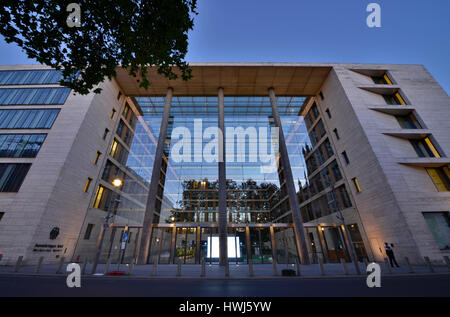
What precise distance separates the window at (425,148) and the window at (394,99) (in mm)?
5412

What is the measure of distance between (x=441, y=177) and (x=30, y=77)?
48.5 meters

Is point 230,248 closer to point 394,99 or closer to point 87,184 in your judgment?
point 87,184

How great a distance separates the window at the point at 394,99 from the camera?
22.1 meters

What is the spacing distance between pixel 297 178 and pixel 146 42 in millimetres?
27956

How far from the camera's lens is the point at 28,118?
20.3 meters

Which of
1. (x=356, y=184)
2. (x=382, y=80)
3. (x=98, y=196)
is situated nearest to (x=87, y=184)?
(x=98, y=196)

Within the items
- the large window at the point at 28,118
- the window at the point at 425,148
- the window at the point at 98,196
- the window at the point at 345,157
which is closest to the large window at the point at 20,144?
the large window at the point at 28,118

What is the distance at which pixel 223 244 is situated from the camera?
58.1ft

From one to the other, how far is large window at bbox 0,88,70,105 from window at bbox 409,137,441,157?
4040cm

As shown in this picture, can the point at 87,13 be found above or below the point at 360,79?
below

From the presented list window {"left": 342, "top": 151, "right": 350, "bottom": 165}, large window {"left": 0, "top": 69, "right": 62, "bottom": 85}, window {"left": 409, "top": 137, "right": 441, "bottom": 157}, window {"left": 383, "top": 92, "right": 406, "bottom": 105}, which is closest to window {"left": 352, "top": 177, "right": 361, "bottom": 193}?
window {"left": 342, "top": 151, "right": 350, "bottom": 165}
